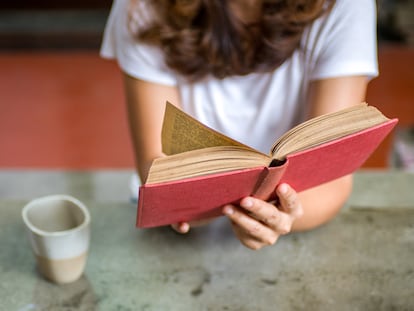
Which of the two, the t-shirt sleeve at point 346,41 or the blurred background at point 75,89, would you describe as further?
the blurred background at point 75,89

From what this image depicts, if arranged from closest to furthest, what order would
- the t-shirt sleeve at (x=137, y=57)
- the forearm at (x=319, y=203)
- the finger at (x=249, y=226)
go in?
the finger at (x=249, y=226), the forearm at (x=319, y=203), the t-shirt sleeve at (x=137, y=57)

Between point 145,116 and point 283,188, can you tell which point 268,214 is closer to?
point 283,188

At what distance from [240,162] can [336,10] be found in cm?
41

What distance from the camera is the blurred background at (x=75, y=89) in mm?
2332

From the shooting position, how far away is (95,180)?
6.51ft

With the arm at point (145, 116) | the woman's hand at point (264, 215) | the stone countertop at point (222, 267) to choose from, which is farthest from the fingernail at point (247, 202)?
the arm at point (145, 116)

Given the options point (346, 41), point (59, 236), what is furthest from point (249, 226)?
point (346, 41)

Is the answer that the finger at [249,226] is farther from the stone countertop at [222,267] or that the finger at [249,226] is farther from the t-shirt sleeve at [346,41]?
the t-shirt sleeve at [346,41]

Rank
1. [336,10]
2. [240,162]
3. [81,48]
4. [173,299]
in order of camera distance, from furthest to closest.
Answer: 1. [81,48]
2. [336,10]
3. [173,299]
4. [240,162]

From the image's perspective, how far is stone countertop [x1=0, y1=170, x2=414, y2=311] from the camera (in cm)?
74

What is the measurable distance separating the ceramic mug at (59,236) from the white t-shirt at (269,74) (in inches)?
11.3

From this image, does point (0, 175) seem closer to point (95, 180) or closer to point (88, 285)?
point (95, 180)

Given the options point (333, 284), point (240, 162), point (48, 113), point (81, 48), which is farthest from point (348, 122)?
point (81, 48)

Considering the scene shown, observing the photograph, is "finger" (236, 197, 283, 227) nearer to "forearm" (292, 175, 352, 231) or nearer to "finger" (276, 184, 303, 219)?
"finger" (276, 184, 303, 219)
